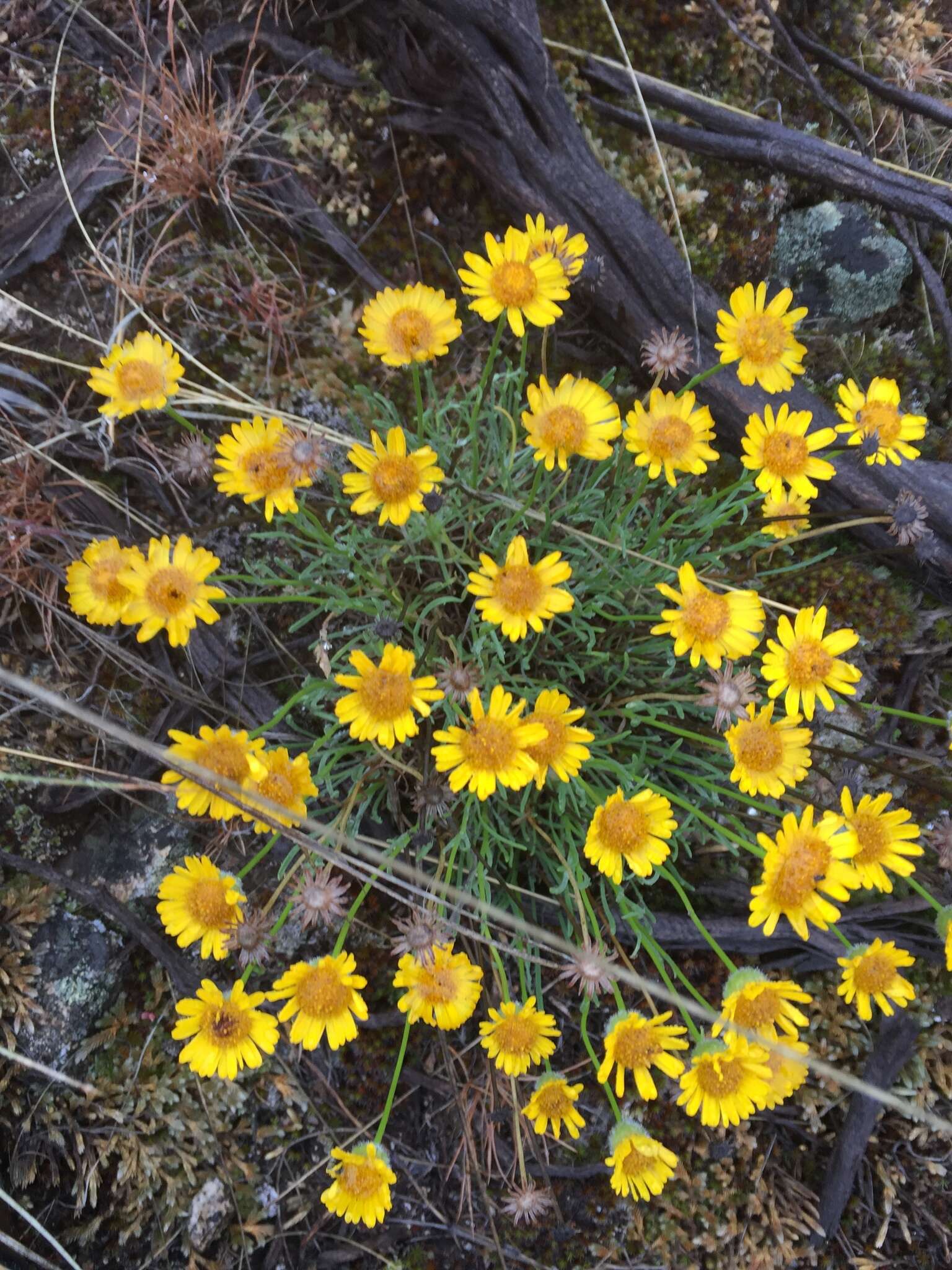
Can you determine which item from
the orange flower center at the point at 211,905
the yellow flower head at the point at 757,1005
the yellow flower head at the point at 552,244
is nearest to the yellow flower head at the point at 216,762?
the orange flower center at the point at 211,905

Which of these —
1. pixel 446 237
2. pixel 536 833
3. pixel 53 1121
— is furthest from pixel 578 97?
pixel 53 1121

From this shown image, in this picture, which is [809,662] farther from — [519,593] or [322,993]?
[322,993]

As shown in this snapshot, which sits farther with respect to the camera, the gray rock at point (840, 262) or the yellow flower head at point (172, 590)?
the gray rock at point (840, 262)

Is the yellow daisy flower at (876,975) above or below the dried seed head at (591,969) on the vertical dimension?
above

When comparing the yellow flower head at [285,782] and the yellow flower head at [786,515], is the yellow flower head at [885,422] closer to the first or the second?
the yellow flower head at [786,515]

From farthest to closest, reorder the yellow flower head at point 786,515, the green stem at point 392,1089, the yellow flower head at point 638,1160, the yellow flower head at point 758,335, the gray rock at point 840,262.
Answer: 1. the gray rock at point 840,262
2. the yellow flower head at point 786,515
3. the yellow flower head at point 758,335
4. the yellow flower head at point 638,1160
5. the green stem at point 392,1089

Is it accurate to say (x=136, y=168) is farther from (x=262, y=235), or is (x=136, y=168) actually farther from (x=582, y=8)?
(x=582, y=8)
